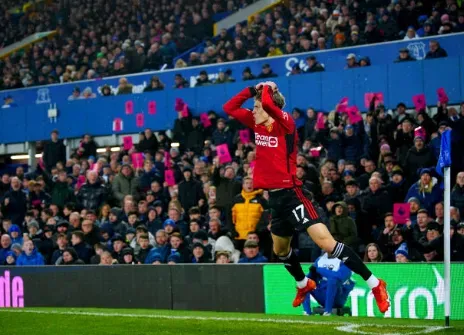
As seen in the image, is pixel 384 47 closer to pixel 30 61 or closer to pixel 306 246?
pixel 306 246

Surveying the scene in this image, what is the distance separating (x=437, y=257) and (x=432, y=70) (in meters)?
6.42

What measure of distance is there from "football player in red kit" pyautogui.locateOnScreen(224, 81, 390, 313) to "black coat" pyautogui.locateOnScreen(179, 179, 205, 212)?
861 centimetres

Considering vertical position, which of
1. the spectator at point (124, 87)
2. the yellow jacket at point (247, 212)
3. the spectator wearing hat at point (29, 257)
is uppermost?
the spectator at point (124, 87)

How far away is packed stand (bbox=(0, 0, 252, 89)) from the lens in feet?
86.1

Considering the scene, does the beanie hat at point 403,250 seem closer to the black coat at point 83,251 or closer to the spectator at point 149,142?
the black coat at point 83,251

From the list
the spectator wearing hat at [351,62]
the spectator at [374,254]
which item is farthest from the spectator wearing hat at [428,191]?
the spectator wearing hat at [351,62]

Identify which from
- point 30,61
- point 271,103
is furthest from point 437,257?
point 30,61

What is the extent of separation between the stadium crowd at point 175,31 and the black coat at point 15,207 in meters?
5.67

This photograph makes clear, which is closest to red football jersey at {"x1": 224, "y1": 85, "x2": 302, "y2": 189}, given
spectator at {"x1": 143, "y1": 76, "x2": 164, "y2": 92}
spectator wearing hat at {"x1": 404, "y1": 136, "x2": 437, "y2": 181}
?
spectator wearing hat at {"x1": 404, "y1": 136, "x2": 437, "y2": 181}

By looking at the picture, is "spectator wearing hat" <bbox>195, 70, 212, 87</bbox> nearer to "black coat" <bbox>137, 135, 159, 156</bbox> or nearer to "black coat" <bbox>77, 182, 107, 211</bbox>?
"black coat" <bbox>137, 135, 159, 156</bbox>

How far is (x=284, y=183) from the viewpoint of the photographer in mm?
9359

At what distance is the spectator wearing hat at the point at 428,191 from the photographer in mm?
14867

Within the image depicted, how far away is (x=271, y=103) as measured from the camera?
30.1 ft

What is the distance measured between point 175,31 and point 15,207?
8.78 meters
